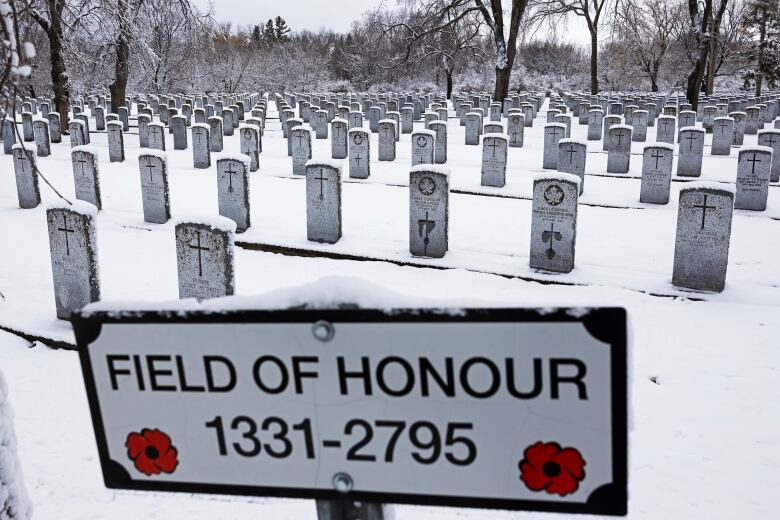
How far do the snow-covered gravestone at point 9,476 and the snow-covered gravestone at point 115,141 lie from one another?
14.9 metres

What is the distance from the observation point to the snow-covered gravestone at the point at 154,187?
32.0ft

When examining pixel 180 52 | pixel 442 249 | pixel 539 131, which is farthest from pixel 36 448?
pixel 180 52

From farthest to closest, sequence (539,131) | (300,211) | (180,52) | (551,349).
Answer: (180,52), (539,131), (300,211), (551,349)

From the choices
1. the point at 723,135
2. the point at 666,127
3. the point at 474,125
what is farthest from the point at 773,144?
the point at 474,125

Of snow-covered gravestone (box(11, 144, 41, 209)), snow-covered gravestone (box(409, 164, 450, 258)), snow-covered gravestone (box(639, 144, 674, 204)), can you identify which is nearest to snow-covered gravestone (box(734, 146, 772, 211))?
snow-covered gravestone (box(639, 144, 674, 204))

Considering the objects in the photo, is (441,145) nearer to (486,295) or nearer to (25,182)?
(25,182)

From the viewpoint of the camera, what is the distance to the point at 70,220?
618 centimetres

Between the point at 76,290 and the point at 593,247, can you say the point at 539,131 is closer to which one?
the point at 593,247

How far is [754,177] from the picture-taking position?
34.5 ft

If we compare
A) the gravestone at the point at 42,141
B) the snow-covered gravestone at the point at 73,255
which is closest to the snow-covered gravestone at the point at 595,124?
the gravestone at the point at 42,141

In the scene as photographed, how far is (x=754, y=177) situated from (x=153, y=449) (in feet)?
37.1

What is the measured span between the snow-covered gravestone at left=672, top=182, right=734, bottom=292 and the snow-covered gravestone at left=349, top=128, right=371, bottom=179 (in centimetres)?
778

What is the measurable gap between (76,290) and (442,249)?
4.22 meters

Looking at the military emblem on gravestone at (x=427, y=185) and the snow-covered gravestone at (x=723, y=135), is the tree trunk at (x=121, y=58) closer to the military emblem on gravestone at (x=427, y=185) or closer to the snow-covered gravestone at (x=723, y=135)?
the military emblem on gravestone at (x=427, y=185)
